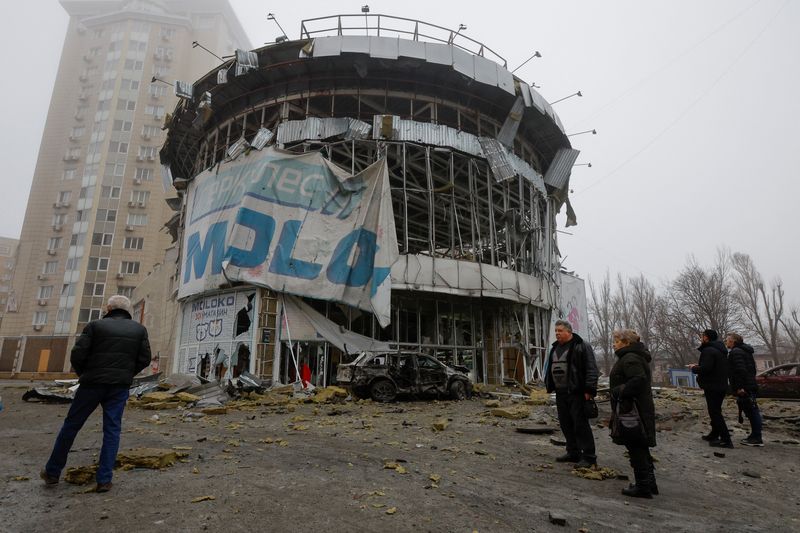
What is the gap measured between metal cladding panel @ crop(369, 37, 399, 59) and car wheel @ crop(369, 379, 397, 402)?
14075 millimetres

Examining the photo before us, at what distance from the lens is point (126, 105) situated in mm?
53281

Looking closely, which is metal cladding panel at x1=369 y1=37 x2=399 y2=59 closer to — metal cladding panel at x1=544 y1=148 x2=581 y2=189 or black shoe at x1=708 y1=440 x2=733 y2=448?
metal cladding panel at x1=544 y1=148 x2=581 y2=189

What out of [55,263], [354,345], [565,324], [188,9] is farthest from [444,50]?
[188,9]

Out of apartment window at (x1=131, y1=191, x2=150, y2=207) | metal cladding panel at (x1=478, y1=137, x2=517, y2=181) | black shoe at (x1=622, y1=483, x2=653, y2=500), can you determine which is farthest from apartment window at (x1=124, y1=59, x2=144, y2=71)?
black shoe at (x1=622, y1=483, x2=653, y2=500)

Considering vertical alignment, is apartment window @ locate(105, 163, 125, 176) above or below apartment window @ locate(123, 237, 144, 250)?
above

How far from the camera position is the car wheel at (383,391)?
40.6 ft

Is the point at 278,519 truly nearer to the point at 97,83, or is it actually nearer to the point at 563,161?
the point at 563,161

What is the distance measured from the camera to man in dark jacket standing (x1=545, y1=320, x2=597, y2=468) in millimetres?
5324

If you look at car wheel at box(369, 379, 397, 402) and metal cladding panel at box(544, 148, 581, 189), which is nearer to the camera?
car wheel at box(369, 379, 397, 402)

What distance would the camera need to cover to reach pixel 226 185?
18.2 meters

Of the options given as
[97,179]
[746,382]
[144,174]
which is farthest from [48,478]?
[97,179]

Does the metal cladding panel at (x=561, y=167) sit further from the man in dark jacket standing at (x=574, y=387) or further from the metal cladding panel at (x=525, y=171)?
the man in dark jacket standing at (x=574, y=387)

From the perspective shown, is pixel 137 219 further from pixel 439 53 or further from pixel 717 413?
pixel 717 413

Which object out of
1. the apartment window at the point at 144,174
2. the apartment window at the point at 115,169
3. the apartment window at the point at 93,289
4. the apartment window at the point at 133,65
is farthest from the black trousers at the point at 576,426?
the apartment window at the point at 133,65
